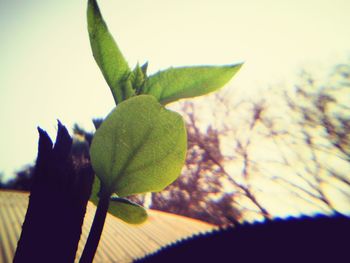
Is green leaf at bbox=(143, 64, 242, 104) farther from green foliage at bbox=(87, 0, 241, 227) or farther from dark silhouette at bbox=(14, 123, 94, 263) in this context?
dark silhouette at bbox=(14, 123, 94, 263)

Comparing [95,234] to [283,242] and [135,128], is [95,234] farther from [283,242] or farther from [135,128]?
[283,242]

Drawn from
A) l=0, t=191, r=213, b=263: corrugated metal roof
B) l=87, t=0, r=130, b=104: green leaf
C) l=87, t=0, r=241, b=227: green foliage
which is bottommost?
l=0, t=191, r=213, b=263: corrugated metal roof

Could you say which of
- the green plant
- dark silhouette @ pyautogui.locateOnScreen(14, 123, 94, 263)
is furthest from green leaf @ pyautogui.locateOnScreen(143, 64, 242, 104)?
dark silhouette @ pyautogui.locateOnScreen(14, 123, 94, 263)

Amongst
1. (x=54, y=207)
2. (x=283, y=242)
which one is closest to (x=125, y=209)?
(x=54, y=207)

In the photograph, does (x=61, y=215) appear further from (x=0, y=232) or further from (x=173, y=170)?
(x=0, y=232)

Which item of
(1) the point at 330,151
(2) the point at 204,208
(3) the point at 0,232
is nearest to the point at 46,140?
(3) the point at 0,232

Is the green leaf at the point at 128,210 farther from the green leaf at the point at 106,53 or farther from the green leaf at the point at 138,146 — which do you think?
the green leaf at the point at 106,53
